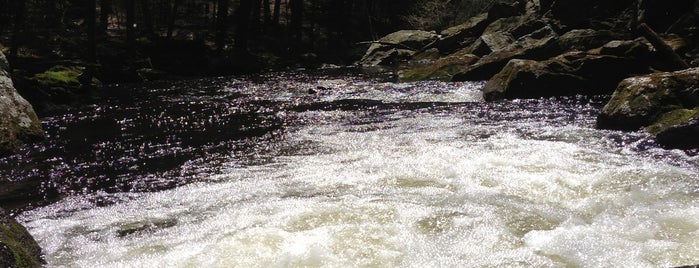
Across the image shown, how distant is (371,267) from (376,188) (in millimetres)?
2274

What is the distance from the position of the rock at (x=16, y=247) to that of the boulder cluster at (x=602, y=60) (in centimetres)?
883

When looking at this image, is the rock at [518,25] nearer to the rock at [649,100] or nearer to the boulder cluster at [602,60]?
the boulder cluster at [602,60]

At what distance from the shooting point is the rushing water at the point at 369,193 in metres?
5.33

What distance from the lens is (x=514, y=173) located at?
752 cm

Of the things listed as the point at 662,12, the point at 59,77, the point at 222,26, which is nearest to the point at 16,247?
the point at 59,77

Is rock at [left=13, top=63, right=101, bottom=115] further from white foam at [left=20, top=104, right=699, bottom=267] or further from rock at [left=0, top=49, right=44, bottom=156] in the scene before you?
white foam at [left=20, top=104, right=699, bottom=267]

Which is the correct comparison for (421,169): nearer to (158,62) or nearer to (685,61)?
(685,61)

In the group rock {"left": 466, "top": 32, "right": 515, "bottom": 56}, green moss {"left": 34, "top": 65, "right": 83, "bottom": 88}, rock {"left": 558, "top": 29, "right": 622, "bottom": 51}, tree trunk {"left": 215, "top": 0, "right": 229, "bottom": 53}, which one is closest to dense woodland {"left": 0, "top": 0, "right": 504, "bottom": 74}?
tree trunk {"left": 215, "top": 0, "right": 229, "bottom": 53}

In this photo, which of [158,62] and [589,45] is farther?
[158,62]

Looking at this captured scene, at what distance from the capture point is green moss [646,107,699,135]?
9177mm

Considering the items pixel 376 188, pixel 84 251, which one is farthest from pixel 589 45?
pixel 84 251

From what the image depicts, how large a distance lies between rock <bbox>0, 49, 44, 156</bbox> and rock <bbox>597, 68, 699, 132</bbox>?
11.3 meters

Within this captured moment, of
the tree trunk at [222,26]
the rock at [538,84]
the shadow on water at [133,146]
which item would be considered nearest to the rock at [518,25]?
the rock at [538,84]

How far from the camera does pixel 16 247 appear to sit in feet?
15.9
